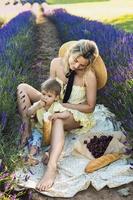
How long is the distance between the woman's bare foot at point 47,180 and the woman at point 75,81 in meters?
0.31

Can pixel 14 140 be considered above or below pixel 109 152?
above

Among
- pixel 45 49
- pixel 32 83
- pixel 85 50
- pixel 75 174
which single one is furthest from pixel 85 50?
pixel 45 49

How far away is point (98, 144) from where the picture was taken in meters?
4.33

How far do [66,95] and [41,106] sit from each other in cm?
30

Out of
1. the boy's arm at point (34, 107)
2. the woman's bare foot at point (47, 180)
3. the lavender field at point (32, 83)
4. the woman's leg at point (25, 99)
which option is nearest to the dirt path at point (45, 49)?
the lavender field at point (32, 83)

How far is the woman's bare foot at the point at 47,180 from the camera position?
3766 millimetres

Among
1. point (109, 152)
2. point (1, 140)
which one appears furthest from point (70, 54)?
point (1, 140)

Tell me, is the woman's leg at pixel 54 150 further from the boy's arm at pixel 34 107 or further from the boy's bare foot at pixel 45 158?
the boy's arm at pixel 34 107

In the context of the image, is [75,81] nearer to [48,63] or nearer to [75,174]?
[75,174]

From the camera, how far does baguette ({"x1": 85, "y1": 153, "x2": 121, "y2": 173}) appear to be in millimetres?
4008

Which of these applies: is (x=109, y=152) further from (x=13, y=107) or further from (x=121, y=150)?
(x=13, y=107)

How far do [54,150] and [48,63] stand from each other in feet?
13.6

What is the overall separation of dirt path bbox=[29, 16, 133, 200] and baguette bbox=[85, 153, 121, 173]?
174 millimetres

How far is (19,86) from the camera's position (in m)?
4.71
